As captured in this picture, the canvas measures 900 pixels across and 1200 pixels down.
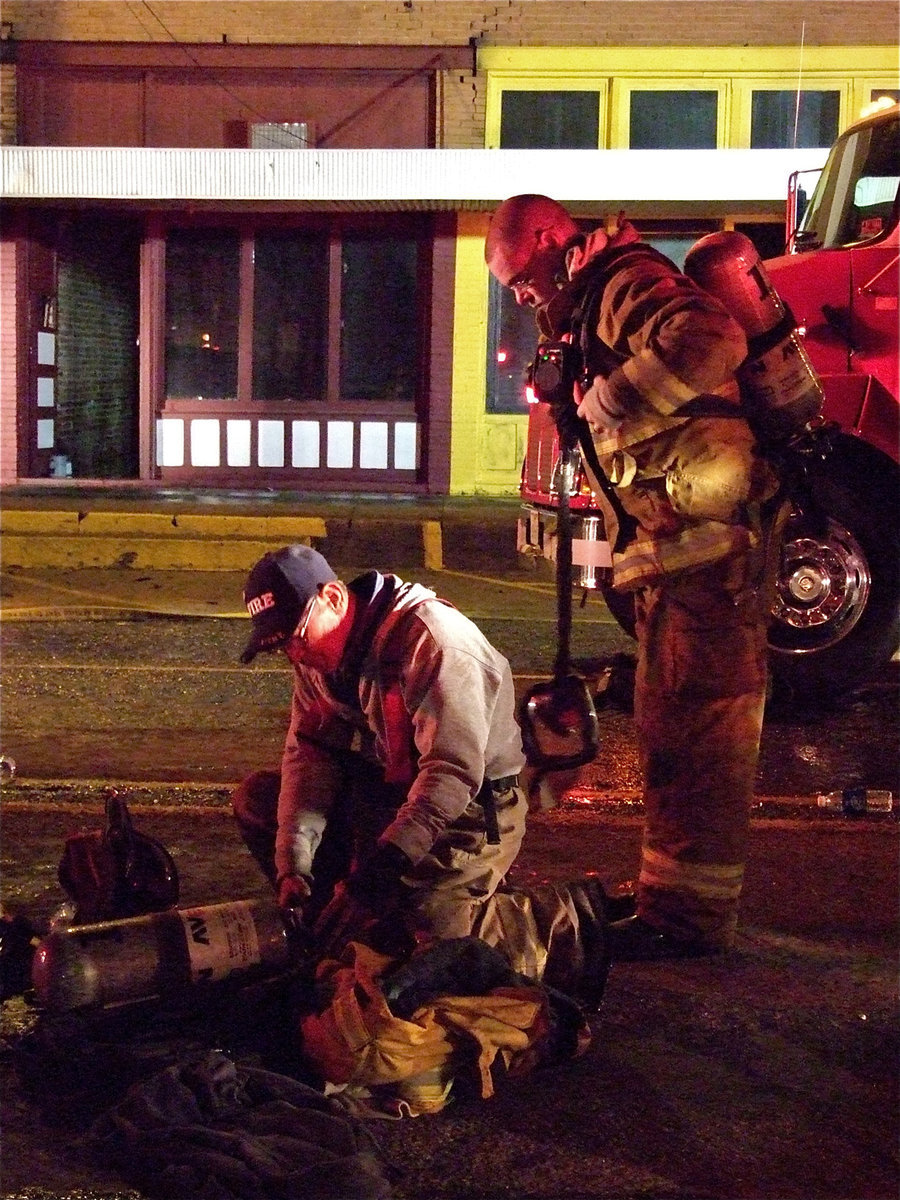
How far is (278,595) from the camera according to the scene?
3527 millimetres

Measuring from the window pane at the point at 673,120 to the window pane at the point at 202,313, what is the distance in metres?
4.37

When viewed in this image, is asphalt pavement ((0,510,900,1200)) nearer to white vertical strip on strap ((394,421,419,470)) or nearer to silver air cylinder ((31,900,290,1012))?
silver air cylinder ((31,900,290,1012))

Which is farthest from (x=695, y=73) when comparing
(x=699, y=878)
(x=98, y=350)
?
(x=699, y=878)

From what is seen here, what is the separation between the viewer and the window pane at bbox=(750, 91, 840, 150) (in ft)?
49.5

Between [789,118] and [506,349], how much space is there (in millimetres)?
3640

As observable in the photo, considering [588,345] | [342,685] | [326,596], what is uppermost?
[588,345]

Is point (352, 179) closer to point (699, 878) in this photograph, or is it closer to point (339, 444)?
point (339, 444)

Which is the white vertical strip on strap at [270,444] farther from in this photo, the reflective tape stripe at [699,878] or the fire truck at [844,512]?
the reflective tape stripe at [699,878]

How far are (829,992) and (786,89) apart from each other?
1286 cm

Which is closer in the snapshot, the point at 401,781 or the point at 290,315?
the point at 401,781

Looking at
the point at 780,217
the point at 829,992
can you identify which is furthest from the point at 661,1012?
the point at 780,217

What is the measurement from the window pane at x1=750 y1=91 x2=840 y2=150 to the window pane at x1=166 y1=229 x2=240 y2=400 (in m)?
5.52

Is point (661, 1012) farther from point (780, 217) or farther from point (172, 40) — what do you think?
point (172, 40)

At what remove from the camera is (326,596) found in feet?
11.7
